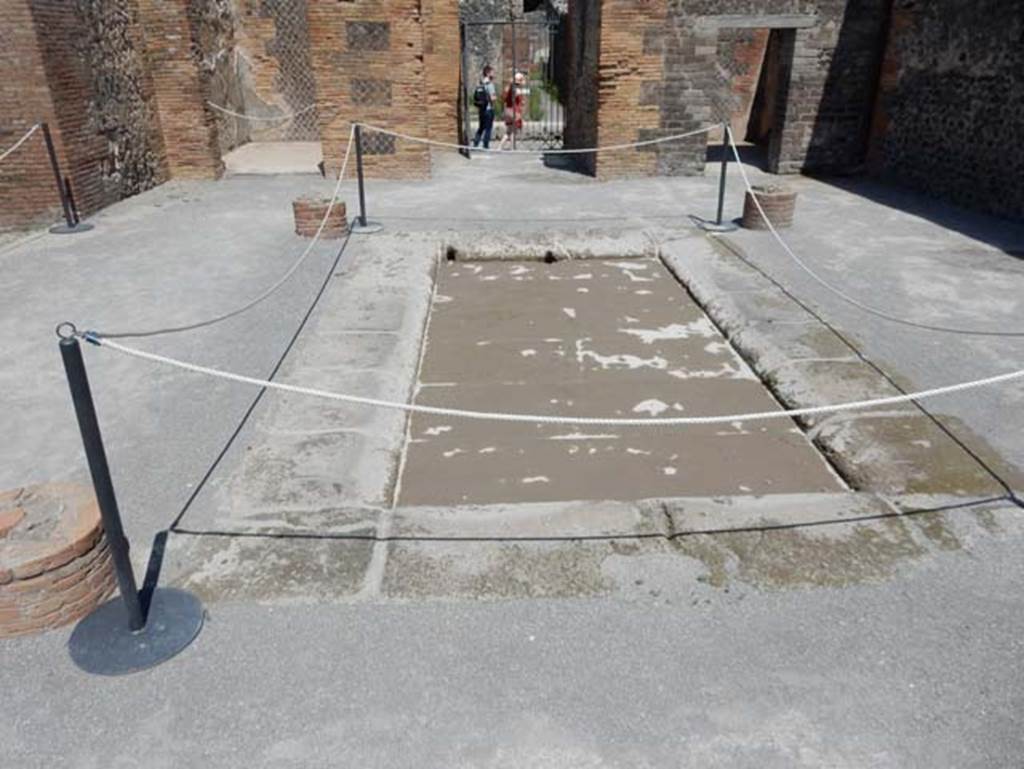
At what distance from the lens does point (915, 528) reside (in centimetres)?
366

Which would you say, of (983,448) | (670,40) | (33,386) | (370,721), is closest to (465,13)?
(670,40)

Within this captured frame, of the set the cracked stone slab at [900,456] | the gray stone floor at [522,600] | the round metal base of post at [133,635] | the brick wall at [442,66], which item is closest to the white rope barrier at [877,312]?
the gray stone floor at [522,600]

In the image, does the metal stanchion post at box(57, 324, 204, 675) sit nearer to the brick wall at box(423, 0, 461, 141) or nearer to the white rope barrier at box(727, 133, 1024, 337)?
the white rope barrier at box(727, 133, 1024, 337)

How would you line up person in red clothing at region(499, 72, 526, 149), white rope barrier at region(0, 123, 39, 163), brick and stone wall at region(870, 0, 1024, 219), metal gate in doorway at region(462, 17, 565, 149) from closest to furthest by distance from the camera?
white rope barrier at region(0, 123, 39, 163), brick and stone wall at region(870, 0, 1024, 219), person in red clothing at region(499, 72, 526, 149), metal gate in doorway at region(462, 17, 565, 149)

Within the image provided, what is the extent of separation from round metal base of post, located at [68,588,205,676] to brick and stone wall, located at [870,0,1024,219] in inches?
411

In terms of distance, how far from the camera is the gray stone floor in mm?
2643

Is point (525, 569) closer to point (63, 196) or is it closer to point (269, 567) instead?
point (269, 567)

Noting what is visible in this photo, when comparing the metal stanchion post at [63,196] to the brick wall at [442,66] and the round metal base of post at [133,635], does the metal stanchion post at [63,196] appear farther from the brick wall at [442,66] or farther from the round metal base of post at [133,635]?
the round metal base of post at [133,635]

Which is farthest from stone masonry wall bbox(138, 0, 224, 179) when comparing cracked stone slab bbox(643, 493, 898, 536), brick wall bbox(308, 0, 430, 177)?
cracked stone slab bbox(643, 493, 898, 536)

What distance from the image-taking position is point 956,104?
1072cm

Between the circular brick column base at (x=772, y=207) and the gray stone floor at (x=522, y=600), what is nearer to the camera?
the gray stone floor at (x=522, y=600)

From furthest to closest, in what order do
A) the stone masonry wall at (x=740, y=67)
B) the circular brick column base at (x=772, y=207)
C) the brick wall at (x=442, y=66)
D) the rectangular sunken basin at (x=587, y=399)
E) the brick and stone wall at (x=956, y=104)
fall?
1. the stone masonry wall at (x=740, y=67)
2. the brick wall at (x=442, y=66)
3. the brick and stone wall at (x=956, y=104)
4. the circular brick column base at (x=772, y=207)
5. the rectangular sunken basin at (x=587, y=399)

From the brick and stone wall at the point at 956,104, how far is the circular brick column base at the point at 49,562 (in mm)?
10619

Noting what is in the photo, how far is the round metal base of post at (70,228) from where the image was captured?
9430 millimetres
